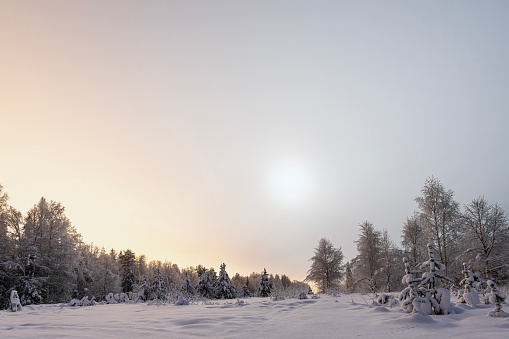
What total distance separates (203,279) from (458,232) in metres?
28.1

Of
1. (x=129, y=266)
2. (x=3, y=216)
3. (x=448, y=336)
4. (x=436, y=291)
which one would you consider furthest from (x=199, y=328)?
(x=129, y=266)

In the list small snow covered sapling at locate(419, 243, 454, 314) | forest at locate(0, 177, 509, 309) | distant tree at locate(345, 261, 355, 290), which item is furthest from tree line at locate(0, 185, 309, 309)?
small snow covered sapling at locate(419, 243, 454, 314)

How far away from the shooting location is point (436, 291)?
609 centimetres

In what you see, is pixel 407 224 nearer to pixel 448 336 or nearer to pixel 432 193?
pixel 432 193

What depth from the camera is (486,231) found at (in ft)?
64.7

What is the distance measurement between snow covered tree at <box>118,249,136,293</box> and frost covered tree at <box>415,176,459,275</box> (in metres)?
44.9

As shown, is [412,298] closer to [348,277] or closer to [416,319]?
[416,319]

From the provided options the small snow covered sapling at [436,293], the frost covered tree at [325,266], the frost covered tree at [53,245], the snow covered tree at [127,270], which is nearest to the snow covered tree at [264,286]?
the frost covered tree at [325,266]

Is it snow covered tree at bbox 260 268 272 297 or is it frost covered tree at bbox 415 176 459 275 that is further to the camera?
snow covered tree at bbox 260 268 272 297

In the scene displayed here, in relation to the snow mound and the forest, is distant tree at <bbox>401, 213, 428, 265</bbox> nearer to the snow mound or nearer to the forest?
the forest

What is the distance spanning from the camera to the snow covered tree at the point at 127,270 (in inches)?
1873

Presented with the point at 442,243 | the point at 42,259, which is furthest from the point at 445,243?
the point at 42,259

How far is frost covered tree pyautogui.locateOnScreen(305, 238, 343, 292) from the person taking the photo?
3134 centimetres

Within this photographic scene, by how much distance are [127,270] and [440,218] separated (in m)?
47.5
